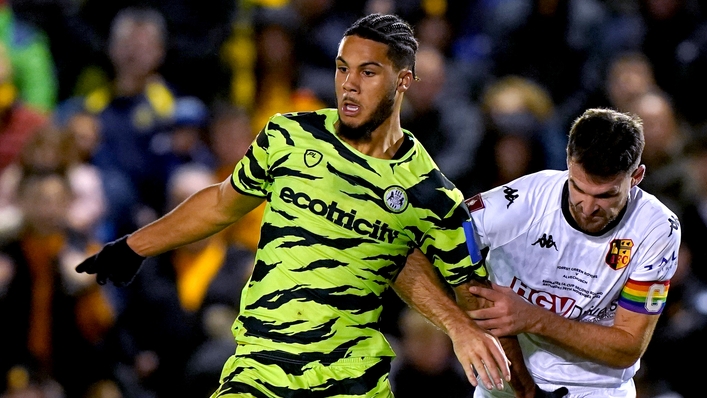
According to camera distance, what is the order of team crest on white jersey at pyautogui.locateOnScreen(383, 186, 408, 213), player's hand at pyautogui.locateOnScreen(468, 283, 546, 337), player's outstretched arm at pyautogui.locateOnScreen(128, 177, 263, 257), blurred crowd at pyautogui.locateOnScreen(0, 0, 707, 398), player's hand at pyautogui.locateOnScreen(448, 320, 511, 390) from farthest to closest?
blurred crowd at pyautogui.locateOnScreen(0, 0, 707, 398)
player's outstretched arm at pyautogui.locateOnScreen(128, 177, 263, 257)
player's hand at pyautogui.locateOnScreen(468, 283, 546, 337)
team crest on white jersey at pyautogui.locateOnScreen(383, 186, 408, 213)
player's hand at pyautogui.locateOnScreen(448, 320, 511, 390)

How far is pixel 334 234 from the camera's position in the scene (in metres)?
4.41

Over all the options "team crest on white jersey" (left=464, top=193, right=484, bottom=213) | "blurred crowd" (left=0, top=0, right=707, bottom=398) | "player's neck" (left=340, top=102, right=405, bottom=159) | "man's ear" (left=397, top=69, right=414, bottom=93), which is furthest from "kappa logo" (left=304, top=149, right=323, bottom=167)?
"blurred crowd" (left=0, top=0, right=707, bottom=398)

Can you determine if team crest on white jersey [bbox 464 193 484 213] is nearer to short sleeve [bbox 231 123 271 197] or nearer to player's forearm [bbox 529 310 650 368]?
player's forearm [bbox 529 310 650 368]

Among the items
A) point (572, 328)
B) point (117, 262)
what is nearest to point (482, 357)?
point (572, 328)

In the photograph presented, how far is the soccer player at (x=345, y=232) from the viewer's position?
4379 millimetres

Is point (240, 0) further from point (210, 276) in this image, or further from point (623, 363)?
point (623, 363)

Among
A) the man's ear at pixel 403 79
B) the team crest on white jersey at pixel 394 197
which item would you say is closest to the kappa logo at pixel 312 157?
the team crest on white jersey at pixel 394 197

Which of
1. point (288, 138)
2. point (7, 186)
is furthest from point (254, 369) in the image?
point (7, 186)

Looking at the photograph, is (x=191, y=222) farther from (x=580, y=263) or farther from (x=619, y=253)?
(x=619, y=253)

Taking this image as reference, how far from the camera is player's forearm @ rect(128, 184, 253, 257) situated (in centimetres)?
464

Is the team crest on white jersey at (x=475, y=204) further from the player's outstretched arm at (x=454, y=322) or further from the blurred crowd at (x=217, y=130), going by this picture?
the blurred crowd at (x=217, y=130)

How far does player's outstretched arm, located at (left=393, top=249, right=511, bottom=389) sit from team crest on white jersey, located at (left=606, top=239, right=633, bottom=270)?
702 mm

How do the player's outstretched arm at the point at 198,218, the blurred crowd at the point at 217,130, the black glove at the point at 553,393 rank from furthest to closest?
1. the blurred crowd at the point at 217,130
2. the black glove at the point at 553,393
3. the player's outstretched arm at the point at 198,218

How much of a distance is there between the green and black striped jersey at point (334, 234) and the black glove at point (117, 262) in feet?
1.91
